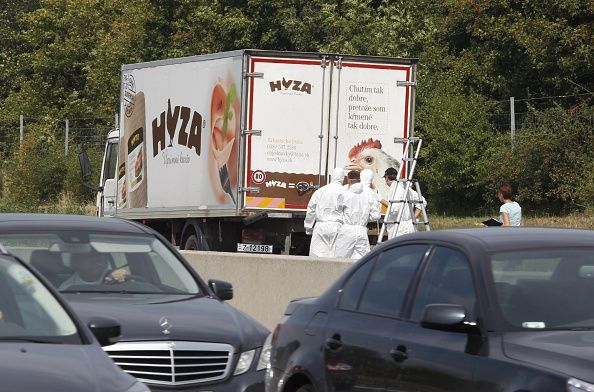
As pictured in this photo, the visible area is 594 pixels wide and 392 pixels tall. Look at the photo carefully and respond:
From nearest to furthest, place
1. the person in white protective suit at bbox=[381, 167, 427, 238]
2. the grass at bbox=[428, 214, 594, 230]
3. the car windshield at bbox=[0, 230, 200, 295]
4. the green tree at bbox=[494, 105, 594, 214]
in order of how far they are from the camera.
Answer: the car windshield at bbox=[0, 230, 200, 295] < the person in white protective suit at bbox=[381, 167, 427, 238] < the grass at bbox=[428, 214, 594, 230] < the green tree at bbox=[494, 105, 594, 214]

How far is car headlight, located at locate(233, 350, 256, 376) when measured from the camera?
943cm

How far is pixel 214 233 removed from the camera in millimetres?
23828

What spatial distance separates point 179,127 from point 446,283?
55.7 ft

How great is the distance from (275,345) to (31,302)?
7.58 ft

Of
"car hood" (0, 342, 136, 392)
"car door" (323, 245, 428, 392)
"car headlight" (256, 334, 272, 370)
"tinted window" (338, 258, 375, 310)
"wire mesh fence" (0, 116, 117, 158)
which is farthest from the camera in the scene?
"wire mesh fence" (0, 116, 117, 158)

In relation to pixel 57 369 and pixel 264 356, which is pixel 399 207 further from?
pixel 57 369

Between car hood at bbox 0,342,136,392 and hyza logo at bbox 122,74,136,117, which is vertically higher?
hyza logo at bbox 122,74,136,117

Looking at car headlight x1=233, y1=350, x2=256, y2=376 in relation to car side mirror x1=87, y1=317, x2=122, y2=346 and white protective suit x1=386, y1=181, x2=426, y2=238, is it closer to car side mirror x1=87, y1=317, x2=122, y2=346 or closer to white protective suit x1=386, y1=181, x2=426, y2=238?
car side mirror x1=87, y1=317, x2=122, y2=346

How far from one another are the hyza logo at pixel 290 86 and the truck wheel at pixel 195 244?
3163mm

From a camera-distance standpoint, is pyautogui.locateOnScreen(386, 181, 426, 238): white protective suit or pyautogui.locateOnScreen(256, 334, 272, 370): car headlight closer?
pyautogui.locateOnScreen(256, 334, 272, 370): car headlight

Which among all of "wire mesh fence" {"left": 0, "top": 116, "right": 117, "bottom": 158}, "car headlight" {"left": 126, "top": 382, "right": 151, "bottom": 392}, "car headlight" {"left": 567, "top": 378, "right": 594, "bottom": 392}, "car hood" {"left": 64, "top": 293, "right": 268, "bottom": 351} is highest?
"wire mesh fence" {"left": 0, "top": 116, "right": 117, "bottom": 158}

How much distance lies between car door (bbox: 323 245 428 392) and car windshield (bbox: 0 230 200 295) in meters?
2.14

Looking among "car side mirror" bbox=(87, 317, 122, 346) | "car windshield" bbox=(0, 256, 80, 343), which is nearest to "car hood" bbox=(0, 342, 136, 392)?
"car windshield" bbox=(0, 256, 80, 343)

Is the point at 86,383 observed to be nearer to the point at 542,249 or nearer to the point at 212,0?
the point at 542,249
